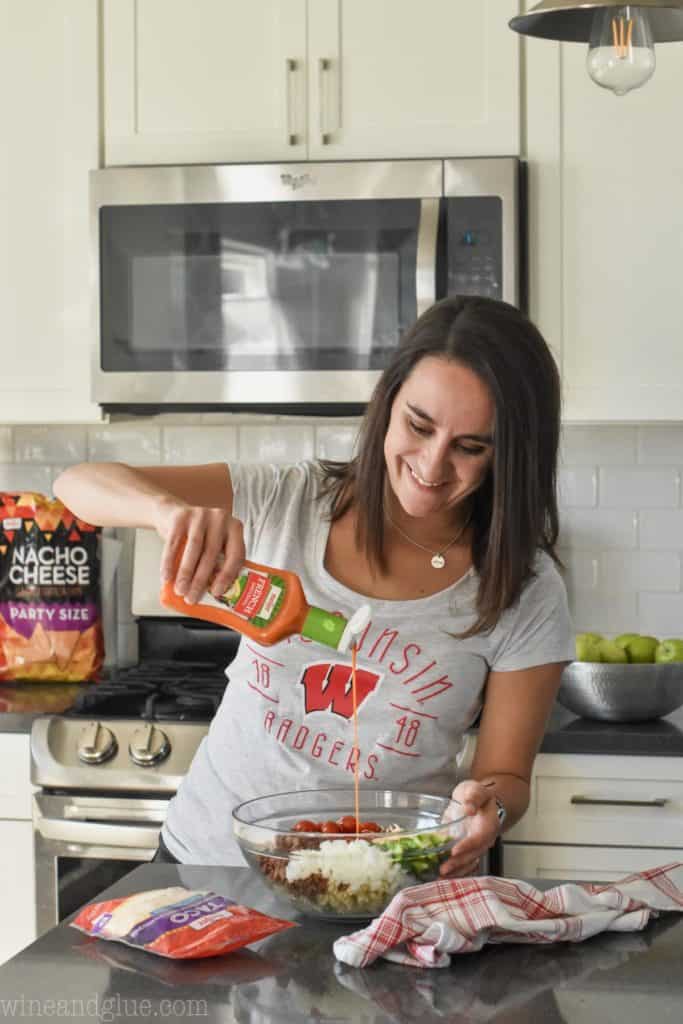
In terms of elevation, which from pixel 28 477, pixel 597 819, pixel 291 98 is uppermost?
pixel 291 98

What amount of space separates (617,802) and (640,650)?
0.32 metres

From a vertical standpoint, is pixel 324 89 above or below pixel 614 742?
above

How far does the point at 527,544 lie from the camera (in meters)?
1.76

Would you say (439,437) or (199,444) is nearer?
(439,437)

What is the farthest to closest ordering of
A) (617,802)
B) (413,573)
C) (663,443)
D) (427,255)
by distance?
(663,443) < (427,255) < (617,802) < (413,573)

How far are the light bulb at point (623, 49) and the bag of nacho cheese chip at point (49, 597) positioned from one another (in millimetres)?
1857

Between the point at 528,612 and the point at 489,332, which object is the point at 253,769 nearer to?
the point at 528,612

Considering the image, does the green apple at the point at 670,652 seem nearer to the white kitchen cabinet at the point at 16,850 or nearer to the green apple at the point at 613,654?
the green apple at the point at 613,654

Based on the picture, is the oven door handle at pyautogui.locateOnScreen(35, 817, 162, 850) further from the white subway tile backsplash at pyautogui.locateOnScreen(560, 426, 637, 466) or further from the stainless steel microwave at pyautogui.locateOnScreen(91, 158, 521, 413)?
the white subway tile backsplash at pyautogui.locateOnScreen(560, 426, 637, 466)

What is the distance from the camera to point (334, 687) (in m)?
1.69

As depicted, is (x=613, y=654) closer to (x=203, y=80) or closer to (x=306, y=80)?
(x=306, y=80)

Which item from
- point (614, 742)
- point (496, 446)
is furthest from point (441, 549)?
point (614, 742)

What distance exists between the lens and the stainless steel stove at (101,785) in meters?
2.64

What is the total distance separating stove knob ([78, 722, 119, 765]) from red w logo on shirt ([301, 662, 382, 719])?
106 cm
